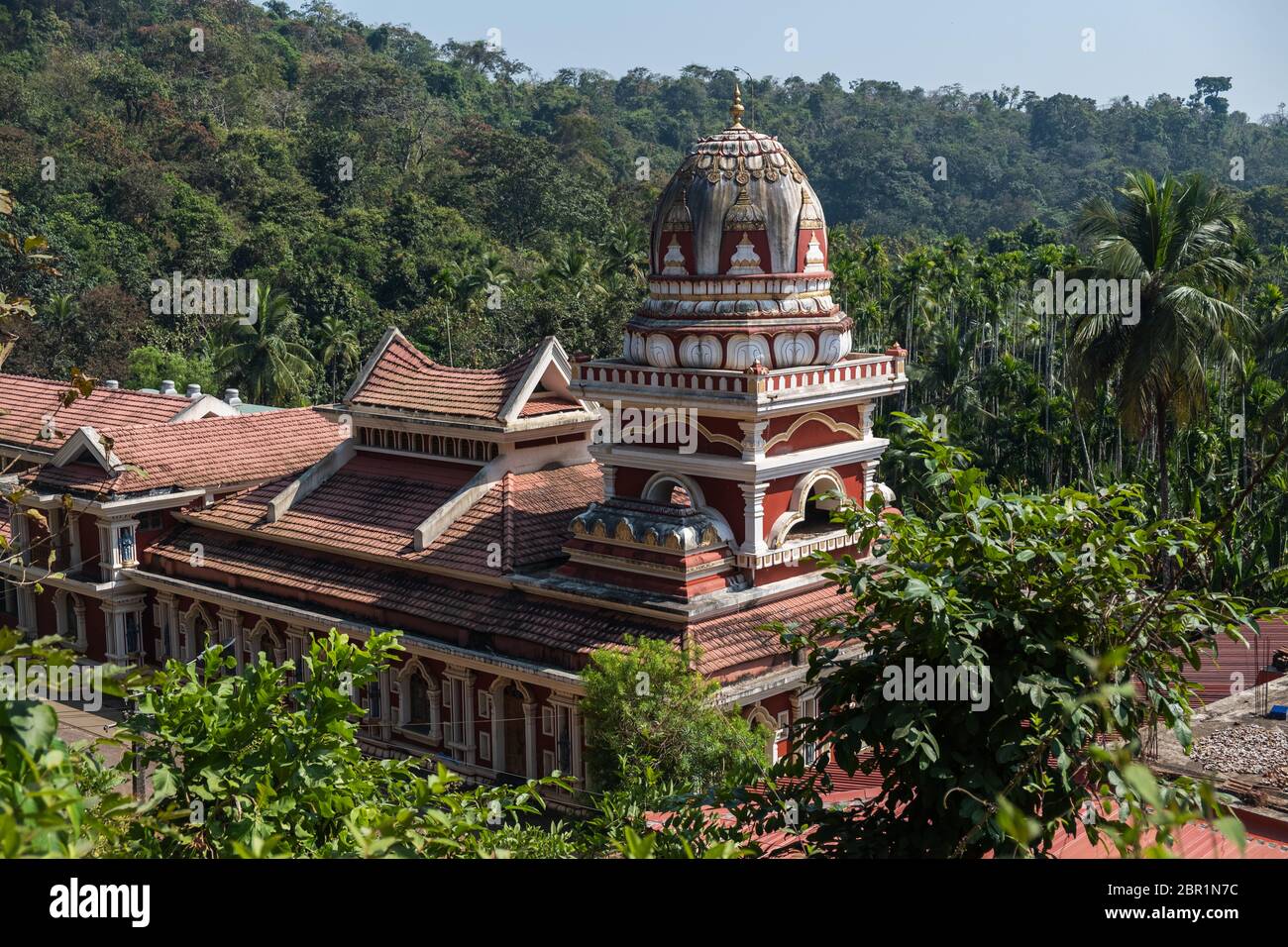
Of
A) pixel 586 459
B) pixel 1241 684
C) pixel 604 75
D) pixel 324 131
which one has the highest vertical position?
pixel 604 75

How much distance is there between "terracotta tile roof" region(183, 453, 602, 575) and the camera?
2286 centimetres

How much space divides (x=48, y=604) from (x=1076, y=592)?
81.3 feet

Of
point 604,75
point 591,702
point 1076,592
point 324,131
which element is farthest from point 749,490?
point 604,75

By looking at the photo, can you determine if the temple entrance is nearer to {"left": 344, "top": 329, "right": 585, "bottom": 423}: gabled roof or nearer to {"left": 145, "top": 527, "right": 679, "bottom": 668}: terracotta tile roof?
{"left": 145, "top": 527, "right": 679, "bottom": 668}: terracotta tile roof

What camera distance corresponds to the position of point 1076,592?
9.16m

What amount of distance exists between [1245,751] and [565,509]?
11.0 metres

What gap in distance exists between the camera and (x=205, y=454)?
28.2 m

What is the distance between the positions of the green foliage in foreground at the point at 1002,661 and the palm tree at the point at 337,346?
142 ft

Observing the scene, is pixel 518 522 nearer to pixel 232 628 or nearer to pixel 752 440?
pixel 752 440

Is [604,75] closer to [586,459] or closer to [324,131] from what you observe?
[324,131]

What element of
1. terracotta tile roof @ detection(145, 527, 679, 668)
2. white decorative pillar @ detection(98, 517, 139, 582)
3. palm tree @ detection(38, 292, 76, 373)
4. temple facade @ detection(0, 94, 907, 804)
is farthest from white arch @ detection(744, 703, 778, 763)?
palm tree @ detection(38, 292, 76, 373)

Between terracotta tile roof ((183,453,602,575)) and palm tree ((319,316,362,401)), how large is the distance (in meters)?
24.7

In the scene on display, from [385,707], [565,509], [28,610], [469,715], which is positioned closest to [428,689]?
[469,715]
